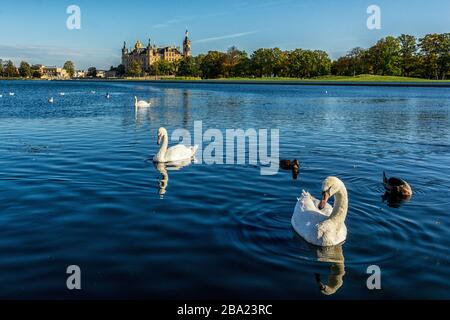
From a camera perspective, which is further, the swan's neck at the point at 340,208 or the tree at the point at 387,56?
the tree at the point at 387,56

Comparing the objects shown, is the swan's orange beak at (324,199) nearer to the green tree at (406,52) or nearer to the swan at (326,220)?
the swan at (326,220)

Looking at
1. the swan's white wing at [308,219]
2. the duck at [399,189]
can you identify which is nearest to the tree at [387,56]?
the duck at [399,189]

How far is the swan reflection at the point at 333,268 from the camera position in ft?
23.9

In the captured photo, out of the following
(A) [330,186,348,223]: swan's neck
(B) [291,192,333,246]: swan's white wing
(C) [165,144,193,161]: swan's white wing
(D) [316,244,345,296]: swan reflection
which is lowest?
(D) [316,244,345,296]: swan reflection

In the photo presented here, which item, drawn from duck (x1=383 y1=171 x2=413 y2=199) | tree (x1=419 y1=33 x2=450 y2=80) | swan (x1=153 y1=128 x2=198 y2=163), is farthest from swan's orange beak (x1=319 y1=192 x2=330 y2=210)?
tree (x1=419 y1=33 x2=450 y2=80)

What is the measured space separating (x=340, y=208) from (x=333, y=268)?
4.96 ft

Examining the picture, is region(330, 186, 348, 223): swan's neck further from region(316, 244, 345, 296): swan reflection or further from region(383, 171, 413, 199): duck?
region(383, 171, 413, 199): duck

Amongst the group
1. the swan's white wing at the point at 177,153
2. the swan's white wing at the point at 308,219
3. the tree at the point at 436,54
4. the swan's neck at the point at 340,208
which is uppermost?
the tree at the point at 436,54

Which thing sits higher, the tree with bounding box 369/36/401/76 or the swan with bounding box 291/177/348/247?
the tree with bounding box 369/36/401/76

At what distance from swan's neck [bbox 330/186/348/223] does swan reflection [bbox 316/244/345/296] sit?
22.5 inches

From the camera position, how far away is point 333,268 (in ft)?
26.2

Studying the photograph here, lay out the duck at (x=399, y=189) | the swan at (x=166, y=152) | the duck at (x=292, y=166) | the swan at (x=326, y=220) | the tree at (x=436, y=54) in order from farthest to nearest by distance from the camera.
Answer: the tree at (x=436, y=54)
the swan at (x=166, y=152)
the duck at (x=292, y=166)
the duck at (x=399, y=189)
the swan at (x=326, y=220)

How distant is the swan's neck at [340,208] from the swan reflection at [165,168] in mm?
5377

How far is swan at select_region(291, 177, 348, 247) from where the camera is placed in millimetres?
8859
